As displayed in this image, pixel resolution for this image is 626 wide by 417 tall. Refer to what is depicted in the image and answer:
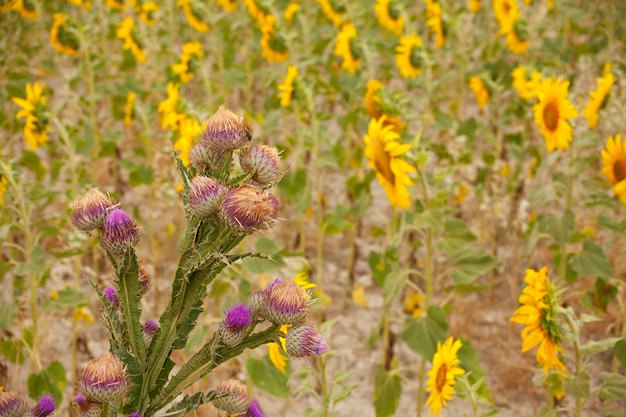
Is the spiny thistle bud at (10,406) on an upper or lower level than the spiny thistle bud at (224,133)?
lower

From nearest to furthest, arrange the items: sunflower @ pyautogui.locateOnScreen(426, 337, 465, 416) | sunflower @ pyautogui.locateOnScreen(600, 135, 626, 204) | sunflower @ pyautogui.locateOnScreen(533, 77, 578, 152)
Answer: sunflower @ pyautogui.locateOnScreen(426, 337, 465, 416)
sunflower @ pyautogui.locateOnScreen(600, 135, 626, 204)
sunflower @ pyautogui.locateOnScreen(533, 77, 578, 152)

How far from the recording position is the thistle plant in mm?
696

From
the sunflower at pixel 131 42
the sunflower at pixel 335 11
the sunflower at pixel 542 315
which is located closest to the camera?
the sunflower at pixel 542 315

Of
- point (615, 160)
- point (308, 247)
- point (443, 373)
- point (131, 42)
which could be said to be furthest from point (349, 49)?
point (443, 373)

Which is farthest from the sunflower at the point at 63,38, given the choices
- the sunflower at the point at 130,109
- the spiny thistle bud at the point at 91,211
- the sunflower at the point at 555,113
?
the spiny thistle bud at the point at 91,211

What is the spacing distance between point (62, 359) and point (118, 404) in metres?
2.32

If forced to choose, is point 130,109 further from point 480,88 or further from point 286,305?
point 286,305

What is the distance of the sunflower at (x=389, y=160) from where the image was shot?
1907mm

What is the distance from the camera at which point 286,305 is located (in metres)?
0.71

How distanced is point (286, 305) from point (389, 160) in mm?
1301

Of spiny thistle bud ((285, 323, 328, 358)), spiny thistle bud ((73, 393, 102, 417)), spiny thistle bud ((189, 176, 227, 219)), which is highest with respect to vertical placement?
spiny thistle bud ((189, 176, 227, 219))

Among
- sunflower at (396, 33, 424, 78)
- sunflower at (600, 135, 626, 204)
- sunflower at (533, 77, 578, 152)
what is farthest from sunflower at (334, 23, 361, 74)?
sunflower at (600, 135, 626, 204)

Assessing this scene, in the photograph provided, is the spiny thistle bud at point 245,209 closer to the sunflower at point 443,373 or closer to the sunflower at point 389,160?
the sunflower at point 443,373

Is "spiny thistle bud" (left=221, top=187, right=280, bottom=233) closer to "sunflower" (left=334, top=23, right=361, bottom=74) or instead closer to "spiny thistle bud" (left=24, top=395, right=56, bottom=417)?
"spiny thistle bud" (left=24, top=395, right=56, bottom=417)
